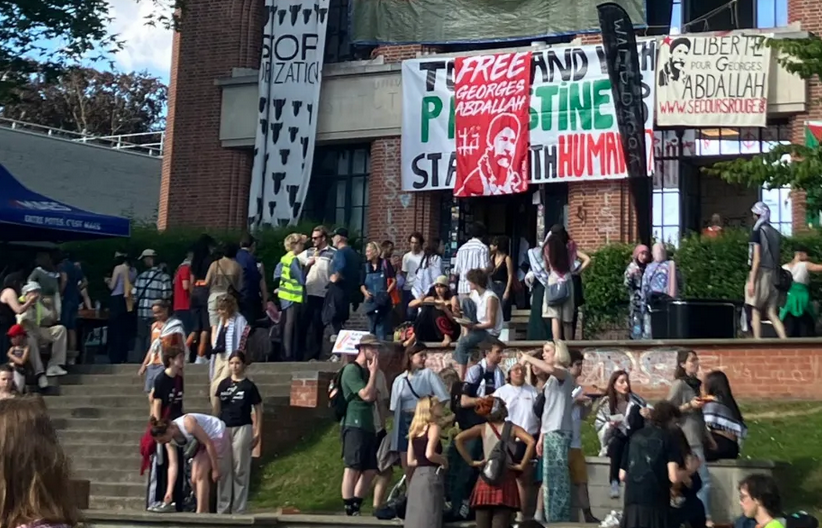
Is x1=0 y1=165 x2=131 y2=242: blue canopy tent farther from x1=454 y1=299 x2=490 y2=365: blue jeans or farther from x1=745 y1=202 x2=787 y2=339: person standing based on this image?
x1=745 y1=202 x2=787 y2=339: person standing

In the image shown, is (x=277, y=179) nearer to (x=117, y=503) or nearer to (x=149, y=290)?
(x=149, y=290)

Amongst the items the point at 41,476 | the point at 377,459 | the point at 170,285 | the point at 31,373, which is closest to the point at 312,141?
the point at 170,285

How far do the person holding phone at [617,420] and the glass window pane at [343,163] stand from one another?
13249 millimetres

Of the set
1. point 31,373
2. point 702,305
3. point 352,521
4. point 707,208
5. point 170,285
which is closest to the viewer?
point 352,521

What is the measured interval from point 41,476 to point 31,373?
591 inches

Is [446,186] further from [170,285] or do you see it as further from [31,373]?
[31,373]

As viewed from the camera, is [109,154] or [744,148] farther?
[109,154]

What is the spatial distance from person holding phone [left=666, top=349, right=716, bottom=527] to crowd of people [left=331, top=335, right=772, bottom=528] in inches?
0.5

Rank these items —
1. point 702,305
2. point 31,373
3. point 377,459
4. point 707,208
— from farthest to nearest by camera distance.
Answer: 1. point 707,208
2. point 31,373
3. point 702,305
4. point 377,459

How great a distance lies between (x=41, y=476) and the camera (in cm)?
353

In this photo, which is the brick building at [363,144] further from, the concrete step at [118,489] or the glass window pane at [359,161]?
the concrete step at [118,489]

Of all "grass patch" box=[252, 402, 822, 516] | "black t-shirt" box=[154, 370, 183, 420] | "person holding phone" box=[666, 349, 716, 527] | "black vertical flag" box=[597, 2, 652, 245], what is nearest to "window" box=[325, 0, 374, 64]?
"black vertical flag" box=[597, 2, 652, 245]

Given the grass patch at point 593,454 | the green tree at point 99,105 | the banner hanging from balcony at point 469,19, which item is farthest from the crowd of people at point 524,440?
the green tree at point 99,105

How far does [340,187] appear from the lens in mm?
25844
